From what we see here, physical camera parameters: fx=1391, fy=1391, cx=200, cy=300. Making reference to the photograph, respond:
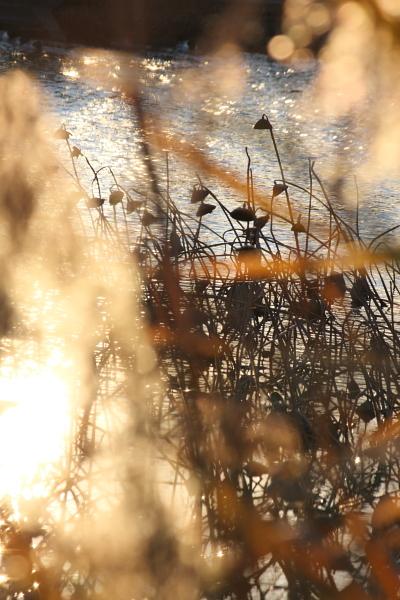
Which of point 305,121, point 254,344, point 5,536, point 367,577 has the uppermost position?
point 305,121

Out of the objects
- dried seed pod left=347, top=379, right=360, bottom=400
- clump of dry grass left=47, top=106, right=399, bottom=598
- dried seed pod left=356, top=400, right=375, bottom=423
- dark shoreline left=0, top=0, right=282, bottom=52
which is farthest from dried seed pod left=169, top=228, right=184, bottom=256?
dark shoreline left=0, top=0, right=282, bottom=52

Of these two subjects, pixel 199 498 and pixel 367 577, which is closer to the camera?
pixel 367 577

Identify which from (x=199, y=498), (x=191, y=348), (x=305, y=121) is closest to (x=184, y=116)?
(x=305, y=121)

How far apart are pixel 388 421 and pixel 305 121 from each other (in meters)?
9.75

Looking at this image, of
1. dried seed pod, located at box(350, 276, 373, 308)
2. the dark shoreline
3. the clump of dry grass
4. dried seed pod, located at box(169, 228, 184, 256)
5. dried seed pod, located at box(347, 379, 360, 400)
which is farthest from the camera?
the dark shoreline

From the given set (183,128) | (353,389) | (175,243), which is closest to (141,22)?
(183,128)

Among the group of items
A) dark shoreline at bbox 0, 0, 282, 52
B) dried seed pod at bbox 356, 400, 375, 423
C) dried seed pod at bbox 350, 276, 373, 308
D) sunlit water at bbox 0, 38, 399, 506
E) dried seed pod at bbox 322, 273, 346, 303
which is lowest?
dried seed pod at bbox 356, 400, 375, 423

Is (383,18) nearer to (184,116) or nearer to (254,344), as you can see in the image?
(184,116)

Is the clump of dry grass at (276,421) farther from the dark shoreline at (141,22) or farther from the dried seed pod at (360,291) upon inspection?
the dark shoreline at (141,22)

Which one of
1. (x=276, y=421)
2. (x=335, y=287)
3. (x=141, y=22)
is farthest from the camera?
(x=141, y=22)

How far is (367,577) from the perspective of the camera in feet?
12.5

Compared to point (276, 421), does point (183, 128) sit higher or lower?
higher

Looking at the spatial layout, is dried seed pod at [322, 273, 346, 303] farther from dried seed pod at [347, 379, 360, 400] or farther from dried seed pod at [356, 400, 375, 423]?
dried seed pod at [356, 400, 375, 423]

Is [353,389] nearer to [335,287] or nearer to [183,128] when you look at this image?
[335,287]
